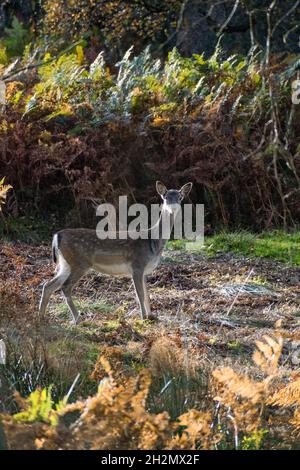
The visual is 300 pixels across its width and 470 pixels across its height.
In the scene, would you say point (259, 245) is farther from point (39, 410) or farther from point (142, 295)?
point (39, 410)

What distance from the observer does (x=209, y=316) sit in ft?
31.4

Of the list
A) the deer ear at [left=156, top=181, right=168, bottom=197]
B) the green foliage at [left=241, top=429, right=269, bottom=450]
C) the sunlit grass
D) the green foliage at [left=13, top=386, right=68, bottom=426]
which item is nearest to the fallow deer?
the deer ear at [left=156, top=181, right=168, bottom=197]

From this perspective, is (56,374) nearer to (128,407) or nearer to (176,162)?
(128,407)

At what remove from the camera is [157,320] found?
31.0 ft

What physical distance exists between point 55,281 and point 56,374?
6.96ft

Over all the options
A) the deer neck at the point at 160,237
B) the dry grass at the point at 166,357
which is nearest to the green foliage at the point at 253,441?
the dry grass at the point at 166,357

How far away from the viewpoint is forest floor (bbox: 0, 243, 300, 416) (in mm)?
7723

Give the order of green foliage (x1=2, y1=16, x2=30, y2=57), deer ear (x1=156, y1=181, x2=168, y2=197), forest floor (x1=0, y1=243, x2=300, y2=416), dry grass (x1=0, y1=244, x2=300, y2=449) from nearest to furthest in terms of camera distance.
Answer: dry grass (x1=0, y1=244, x2=300, y2=449) < forest floor (x1=0, y1=243, x2=300, y2=416) < deer ear (x1=156, y1=181, x2=168, y2=197) < green foliage (x1=2, y1=16, x2=30, y2=57)

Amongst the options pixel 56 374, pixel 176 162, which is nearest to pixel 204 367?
pixel 56 374

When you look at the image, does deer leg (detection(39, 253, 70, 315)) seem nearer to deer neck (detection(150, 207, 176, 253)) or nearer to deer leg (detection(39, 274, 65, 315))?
deer leg (detection(39, 274, 65, 315))

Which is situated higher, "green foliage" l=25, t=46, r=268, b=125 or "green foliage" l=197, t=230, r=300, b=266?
"green foliage" l=25, t=46, r=268, b=125

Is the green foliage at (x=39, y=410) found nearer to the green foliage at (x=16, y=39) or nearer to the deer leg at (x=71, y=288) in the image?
the deer leg at (x=71, y=288)

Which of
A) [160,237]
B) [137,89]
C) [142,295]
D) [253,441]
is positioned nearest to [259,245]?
[160,237]

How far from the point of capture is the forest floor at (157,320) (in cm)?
772
